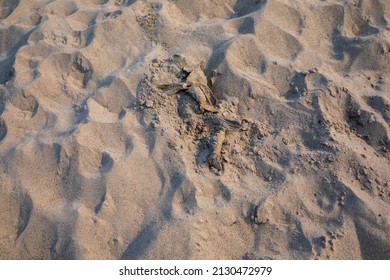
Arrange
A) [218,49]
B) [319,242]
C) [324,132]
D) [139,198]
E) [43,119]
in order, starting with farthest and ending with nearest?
[218,49]
[43,119]
[324,132]
[139,198]
[319,242]

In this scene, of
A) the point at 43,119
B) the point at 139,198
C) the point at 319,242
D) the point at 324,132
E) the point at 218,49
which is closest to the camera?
the point at 319,242

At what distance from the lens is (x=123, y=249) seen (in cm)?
183

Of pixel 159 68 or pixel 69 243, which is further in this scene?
pixel 159 68

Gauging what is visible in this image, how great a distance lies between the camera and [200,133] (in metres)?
2.14

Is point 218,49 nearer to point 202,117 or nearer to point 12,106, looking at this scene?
A: point 202,117

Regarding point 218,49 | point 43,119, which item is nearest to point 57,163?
point 43,119

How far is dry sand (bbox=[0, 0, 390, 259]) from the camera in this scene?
1.84 m

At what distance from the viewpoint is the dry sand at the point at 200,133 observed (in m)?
1.84

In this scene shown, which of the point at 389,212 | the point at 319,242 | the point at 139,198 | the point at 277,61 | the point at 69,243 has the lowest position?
the point at 69,243

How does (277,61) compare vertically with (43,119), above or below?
above

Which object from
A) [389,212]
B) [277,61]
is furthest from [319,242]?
[277,61]

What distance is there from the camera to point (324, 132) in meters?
2.09

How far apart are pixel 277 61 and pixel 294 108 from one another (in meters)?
0.40

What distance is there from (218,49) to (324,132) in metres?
0.97
